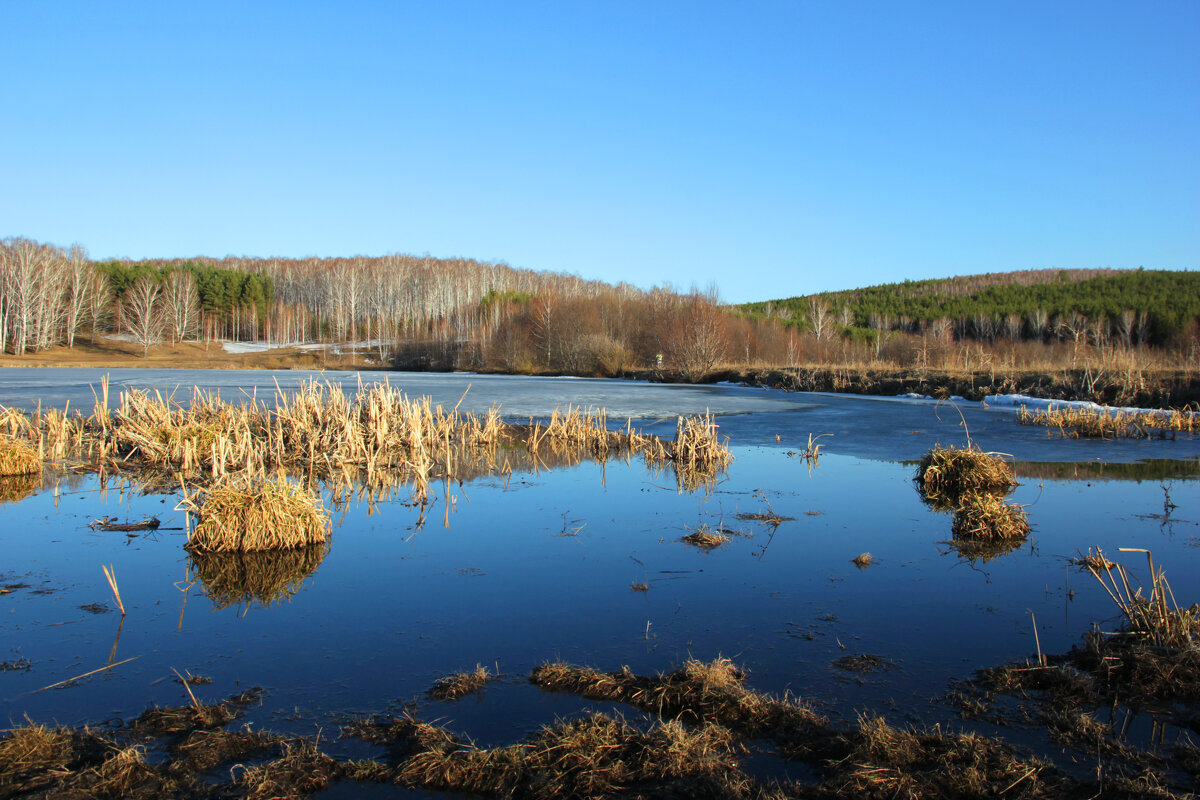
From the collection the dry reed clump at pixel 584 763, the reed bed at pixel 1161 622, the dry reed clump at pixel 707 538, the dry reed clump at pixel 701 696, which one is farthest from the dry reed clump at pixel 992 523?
the dry reed clump at pixel 584 763

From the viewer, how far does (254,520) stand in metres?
6.33

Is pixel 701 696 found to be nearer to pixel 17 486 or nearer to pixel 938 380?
pixel 17 486

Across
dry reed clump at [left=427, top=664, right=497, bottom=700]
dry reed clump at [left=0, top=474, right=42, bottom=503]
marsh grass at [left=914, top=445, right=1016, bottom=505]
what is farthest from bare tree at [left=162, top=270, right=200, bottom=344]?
dry reed clump at [left=427, top=664, right=497, bottom=700]

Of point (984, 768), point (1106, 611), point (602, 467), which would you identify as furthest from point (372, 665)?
point (602, 467)

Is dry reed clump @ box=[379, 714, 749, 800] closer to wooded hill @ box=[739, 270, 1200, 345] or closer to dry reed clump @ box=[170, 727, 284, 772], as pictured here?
dry reed clump @ box=[170, 727, 284, 772]

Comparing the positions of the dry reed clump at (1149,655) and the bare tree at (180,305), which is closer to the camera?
the dry reed clump at (1149,655)

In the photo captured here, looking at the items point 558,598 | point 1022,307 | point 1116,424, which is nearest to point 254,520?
point 558,598

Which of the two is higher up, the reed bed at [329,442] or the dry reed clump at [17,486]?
the reed bed at [329,442]

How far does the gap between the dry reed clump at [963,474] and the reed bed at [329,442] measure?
2.78m

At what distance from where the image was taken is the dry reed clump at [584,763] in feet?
9.51

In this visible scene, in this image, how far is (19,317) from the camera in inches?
2313

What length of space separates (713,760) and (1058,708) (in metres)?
1.79

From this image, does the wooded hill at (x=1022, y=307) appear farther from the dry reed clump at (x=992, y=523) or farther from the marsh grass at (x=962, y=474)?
the dry reed clump at (x=992, y=523)

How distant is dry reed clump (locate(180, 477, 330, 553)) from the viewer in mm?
6273
